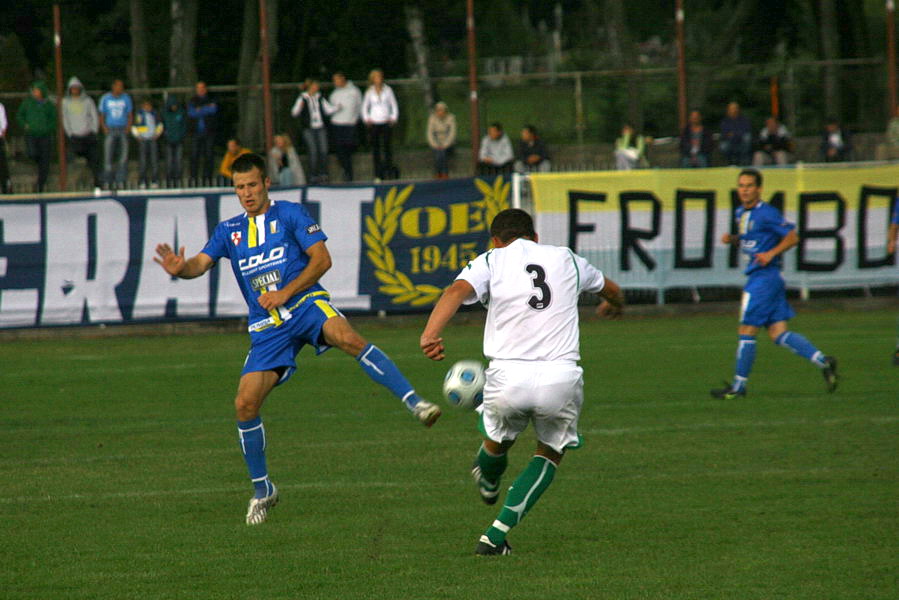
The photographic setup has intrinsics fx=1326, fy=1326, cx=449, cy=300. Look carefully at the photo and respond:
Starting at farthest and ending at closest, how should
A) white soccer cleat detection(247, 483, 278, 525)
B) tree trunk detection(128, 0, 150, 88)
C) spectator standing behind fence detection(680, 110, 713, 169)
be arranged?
tree trunk detection(128, 0, 150, 88) < spectator standing behind fence detection(680, 110, 713, 169) < white soccer cleat detection(247, 483, 278, 525)

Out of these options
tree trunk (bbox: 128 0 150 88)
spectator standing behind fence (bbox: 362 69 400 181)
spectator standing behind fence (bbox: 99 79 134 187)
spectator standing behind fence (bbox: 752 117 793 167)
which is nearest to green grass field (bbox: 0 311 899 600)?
spectator standing behind fence (bbox: 99 79 134 187)

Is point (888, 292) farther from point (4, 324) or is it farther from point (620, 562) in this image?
point (620, 562)

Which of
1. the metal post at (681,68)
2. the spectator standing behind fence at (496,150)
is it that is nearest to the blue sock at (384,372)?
the spectator standing behind fence at (496,150)

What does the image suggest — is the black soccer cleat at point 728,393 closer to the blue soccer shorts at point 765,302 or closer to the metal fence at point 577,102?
the blue soccer shorts at point 765,302

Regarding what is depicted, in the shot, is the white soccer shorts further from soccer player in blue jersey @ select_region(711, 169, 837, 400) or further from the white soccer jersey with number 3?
soccer player in blue jersey @ select_region(711, 169, 837, 400)

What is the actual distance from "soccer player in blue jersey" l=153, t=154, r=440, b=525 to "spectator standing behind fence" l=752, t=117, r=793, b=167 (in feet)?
59.6

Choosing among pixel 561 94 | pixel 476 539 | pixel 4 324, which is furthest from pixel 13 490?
pixel 561 94

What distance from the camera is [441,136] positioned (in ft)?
77.7

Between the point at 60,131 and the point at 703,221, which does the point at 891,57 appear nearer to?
the point at 703,221

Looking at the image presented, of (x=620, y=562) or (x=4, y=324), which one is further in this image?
(x=4, y=324)

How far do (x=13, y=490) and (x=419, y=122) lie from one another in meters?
17.6

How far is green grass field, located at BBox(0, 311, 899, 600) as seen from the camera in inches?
255

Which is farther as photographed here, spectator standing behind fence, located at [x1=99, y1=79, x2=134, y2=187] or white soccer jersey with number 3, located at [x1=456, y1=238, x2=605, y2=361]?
spectator standing behind fence, located at [x1=99, y1=79, x2=134, y2=187]

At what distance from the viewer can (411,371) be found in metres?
15.0
